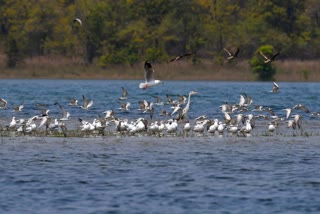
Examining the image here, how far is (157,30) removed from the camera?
9038 cm

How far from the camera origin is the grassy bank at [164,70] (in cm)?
8231

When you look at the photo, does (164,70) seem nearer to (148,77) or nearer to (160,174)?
(148,77)

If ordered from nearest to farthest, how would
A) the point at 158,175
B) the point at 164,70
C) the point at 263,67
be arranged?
the point at 158,175 → the point at 263,67 → the point at 164,70

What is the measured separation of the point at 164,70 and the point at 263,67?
25.5 ft

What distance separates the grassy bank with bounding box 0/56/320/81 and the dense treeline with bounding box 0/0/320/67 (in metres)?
1.00

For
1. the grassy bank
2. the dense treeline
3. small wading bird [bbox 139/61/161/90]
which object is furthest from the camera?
the dense treeline

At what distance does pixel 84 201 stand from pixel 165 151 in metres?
8.50

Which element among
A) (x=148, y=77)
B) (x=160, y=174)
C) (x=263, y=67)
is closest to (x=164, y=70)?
(x=263, y=67)

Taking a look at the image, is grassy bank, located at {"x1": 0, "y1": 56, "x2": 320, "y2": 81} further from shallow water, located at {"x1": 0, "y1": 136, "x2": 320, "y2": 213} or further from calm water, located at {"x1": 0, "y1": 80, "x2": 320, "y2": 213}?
shallow water, located at {"x1": 0, "y1": 136, "x2": 320, "y2": 213}

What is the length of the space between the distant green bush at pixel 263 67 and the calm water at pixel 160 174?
44.9 m

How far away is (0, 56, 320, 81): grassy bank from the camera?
82.3 m

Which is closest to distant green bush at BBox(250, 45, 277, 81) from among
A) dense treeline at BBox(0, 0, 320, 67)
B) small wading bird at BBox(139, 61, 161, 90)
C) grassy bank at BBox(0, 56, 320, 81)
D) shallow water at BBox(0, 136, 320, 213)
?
grassy bank at BBox(0, 56, 320, 81)

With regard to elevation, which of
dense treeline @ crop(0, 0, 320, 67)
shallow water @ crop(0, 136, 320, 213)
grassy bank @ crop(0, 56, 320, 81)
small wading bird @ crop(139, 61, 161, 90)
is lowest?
shallow water @ crop(0, 136, 320, 213)

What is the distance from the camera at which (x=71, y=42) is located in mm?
93688
